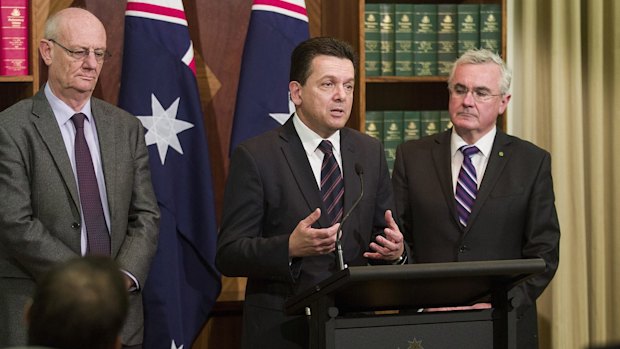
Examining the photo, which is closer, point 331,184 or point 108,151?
point 331,184

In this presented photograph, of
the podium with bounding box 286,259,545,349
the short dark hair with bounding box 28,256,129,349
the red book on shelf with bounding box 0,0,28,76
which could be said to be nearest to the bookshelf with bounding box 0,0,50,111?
the red book on shelf with bounding box 0,0,28,76

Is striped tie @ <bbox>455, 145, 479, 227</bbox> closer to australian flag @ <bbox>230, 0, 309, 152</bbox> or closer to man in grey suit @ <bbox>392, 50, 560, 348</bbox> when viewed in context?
man in grey suit @ <bbox>392, 50, 560, 348</bbox>

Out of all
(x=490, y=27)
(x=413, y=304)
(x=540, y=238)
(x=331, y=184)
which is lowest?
(x=413, y=304)

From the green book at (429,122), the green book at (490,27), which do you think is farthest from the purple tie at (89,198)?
the green book at (490,27)

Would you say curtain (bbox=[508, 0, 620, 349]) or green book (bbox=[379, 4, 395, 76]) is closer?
green book (bbox=[379, 4, 395, 76])

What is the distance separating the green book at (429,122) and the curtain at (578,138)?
0.51 meters

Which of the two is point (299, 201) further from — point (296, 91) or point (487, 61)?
point (487, 61)

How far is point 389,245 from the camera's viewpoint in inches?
A: 133

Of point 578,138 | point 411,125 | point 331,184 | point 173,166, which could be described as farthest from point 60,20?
point 578,138

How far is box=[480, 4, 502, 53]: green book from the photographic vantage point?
5.21 meters

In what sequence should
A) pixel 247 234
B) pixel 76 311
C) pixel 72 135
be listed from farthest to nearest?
pixel 72 135 < pixel 247 234 < pixel 76 311

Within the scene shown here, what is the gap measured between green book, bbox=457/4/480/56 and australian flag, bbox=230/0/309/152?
899 millimetres

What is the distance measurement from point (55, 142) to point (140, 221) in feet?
1.50

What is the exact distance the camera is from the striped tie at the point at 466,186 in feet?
13.4
